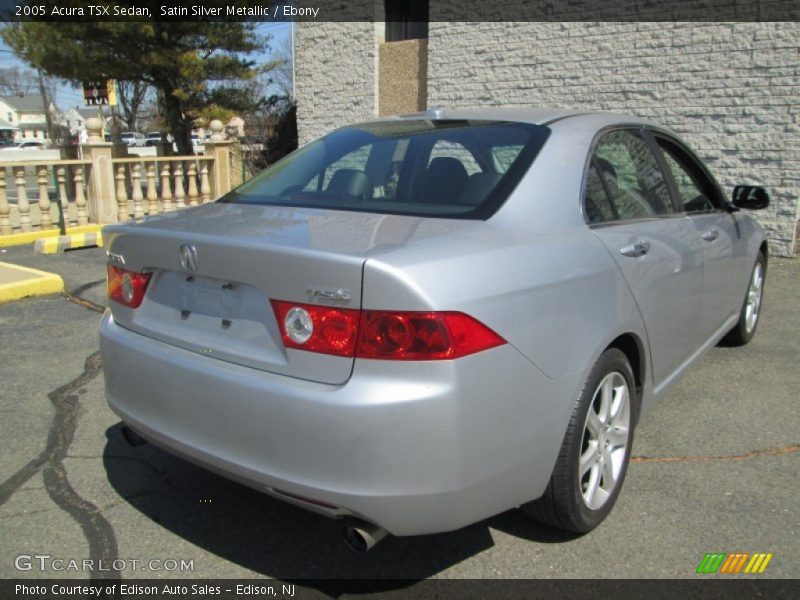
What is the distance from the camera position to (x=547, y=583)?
2492 mm

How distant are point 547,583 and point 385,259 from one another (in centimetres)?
135

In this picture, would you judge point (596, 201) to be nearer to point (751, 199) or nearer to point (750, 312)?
point (751, 199)

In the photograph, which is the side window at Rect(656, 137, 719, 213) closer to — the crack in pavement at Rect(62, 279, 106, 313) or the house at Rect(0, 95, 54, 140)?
the crack in pavement at Rect(62, 279, 106, 313)

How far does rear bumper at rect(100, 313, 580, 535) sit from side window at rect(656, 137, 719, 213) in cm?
195

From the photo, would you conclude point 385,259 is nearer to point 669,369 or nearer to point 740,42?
point 669,369

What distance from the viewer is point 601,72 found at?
33.3ft

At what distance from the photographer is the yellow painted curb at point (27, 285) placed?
612 centimetres

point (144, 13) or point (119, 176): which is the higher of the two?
point (144, 13)

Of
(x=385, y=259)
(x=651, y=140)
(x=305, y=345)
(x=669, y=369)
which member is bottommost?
(x=669, y=369)

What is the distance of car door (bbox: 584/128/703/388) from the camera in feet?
9.51

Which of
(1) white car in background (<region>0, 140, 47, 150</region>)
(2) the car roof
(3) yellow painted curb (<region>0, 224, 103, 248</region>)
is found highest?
(2) the car roof

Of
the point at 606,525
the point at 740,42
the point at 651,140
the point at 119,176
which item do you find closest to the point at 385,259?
the point at 606,525
